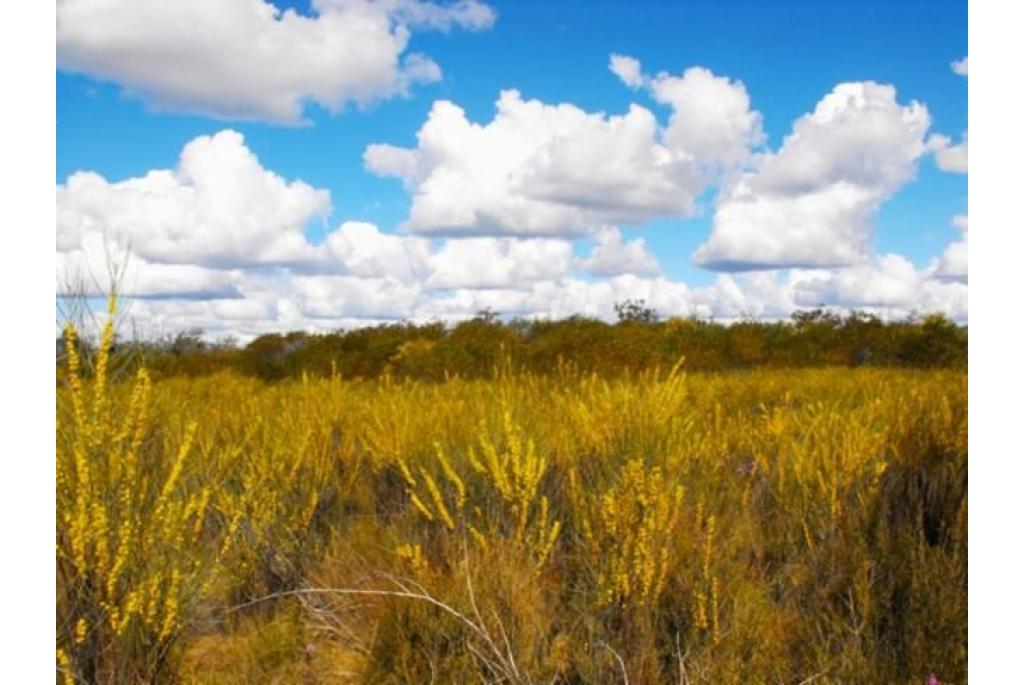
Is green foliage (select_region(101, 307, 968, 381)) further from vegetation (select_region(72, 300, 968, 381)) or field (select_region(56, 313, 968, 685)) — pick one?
field (select_region(56, 313, 968, 685))

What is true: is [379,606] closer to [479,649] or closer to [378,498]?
[479,649]

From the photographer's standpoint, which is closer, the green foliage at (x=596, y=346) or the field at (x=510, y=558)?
the field at (x=510, y=558)

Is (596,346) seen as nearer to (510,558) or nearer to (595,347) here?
(595,347)

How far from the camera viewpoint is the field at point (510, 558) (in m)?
2.84

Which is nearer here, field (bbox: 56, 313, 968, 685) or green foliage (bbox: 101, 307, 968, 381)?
field (bbox: 56, 313, 968, 685)

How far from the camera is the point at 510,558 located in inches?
129

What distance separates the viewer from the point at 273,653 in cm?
346

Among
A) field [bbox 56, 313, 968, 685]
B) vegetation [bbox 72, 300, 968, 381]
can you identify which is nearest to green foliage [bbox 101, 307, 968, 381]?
vegetation [bbox 72, 300, 968, 381]

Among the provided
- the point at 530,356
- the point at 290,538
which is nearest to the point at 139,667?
the point at 290,538

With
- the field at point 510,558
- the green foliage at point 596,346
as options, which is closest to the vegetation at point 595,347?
the green foliage at point 596,346

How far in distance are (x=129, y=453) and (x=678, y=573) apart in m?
2.17

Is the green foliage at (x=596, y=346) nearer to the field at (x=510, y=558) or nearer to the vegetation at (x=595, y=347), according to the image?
the vegetation at (x=595, y=347)

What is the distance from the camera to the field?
284 centimetres

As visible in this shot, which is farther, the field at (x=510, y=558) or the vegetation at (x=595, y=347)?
the vegetation at (x=595, y=347)
